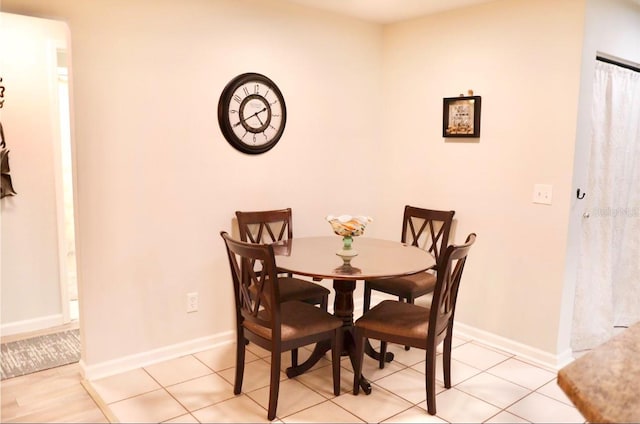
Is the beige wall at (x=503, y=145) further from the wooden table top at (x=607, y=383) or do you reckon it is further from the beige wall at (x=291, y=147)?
the wooden table top at (x=607, y=383)

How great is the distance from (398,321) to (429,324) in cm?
18

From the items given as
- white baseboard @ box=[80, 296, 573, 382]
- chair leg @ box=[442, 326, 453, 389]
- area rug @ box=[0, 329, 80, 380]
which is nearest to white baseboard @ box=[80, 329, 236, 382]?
white baseboard @ box=[80, 296, 573, 382]

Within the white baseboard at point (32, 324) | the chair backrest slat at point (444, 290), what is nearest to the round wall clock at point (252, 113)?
the chair backrest slat at point (444, 290)

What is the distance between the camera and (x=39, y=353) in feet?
10.2

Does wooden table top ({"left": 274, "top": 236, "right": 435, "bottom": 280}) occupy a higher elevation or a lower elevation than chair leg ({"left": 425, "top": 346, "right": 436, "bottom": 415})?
higher

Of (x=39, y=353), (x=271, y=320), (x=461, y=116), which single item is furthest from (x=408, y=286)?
(x=39, y=353)

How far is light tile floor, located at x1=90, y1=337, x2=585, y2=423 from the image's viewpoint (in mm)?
2434

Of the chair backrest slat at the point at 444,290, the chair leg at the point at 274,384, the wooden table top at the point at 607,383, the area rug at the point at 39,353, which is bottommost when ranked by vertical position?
the area rug at the point at 39,353

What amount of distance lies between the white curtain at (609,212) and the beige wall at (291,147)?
394 millimetres

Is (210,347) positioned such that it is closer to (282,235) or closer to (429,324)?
(282,235)

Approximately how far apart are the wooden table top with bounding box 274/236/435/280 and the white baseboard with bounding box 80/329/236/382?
2.64ft

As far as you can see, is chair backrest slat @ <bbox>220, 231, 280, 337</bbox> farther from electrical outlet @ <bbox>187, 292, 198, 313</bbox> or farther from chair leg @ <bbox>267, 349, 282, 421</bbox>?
electrical outlet @ <bbox>187, 292, 198, 313</bbox>

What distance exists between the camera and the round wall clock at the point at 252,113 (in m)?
3.12

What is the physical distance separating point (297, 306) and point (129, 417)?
1.01 meters
